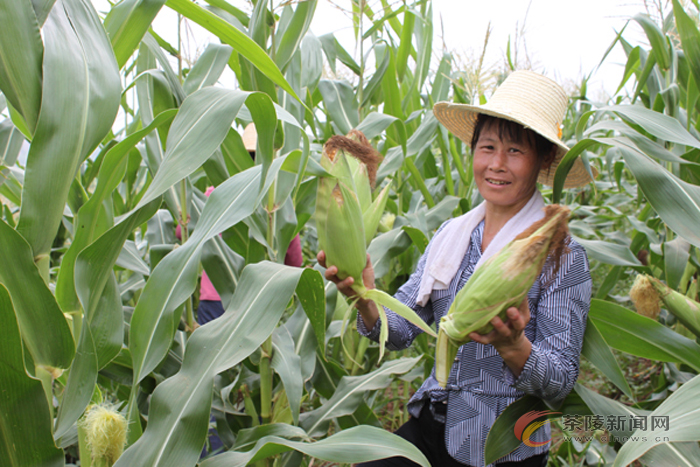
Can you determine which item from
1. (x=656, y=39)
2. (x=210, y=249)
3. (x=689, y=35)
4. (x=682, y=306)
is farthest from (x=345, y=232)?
(x=656, y=39)

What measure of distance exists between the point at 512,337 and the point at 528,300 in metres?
0.36

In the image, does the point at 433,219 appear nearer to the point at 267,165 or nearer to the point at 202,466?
the point at 267,165

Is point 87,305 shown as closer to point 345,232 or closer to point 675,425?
point 345,232

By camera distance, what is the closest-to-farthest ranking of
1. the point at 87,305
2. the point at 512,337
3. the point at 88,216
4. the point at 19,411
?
the point at 19,411 < the point at 87,305 < the point at 88,216 < the point at 512,337

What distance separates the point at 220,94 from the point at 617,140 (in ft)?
4.14

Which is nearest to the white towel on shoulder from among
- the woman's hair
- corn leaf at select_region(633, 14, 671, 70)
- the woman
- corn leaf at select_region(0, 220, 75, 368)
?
the woman

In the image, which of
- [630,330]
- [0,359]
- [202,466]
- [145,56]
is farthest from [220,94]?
[630,330]

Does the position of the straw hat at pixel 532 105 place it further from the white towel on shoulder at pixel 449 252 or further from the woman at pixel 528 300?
the white towel on shoulder at pixel 449 252

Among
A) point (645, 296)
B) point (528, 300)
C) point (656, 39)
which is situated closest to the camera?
point (528, 300)

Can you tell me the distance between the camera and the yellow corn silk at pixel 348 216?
3.57 ft

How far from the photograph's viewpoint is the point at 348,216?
42.8 inches

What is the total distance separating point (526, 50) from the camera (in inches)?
117

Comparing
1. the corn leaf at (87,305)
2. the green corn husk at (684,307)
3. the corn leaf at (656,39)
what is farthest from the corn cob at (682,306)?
the corn leaf at (87,305)

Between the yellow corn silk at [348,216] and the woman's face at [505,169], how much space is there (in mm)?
482
